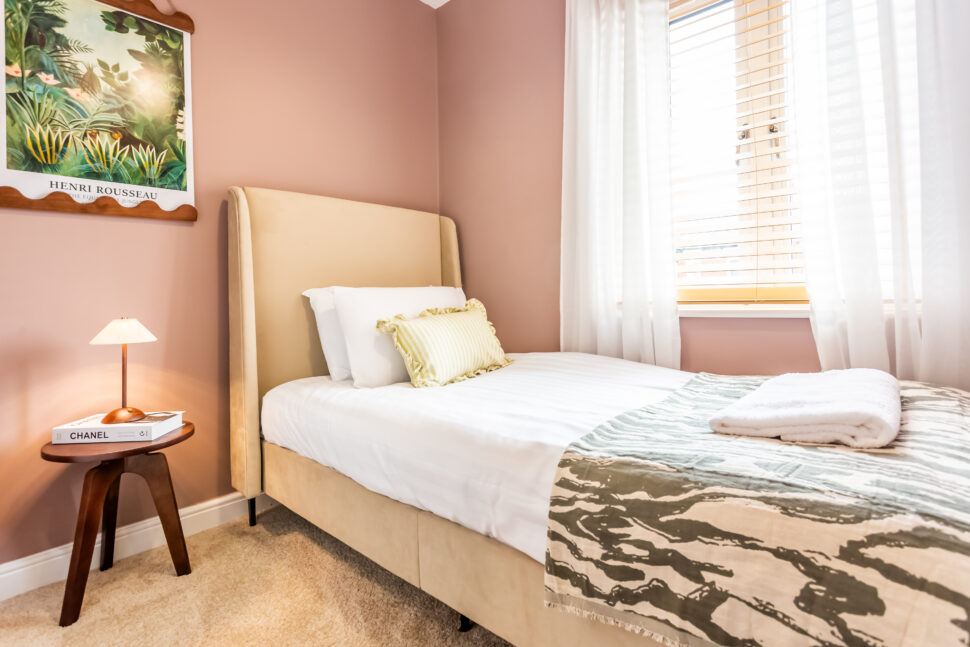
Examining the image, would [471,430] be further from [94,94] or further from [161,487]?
[94,94]

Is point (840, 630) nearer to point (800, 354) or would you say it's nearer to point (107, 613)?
point (800, 354)

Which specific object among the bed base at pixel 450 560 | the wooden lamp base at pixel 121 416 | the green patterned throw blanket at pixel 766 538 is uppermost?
the wooden lamp base at pixel 121 416

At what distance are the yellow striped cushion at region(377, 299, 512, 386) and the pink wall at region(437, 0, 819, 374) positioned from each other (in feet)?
2.11

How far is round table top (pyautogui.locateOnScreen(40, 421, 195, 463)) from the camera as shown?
55.7 inches

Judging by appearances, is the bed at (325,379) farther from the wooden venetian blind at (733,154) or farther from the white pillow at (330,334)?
the wooden venetian blind at (733,154)

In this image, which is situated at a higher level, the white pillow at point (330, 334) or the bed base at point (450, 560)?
the white pillow at point (330, 334)

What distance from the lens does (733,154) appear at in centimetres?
200

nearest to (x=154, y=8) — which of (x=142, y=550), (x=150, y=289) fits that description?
(x=150, y=289)

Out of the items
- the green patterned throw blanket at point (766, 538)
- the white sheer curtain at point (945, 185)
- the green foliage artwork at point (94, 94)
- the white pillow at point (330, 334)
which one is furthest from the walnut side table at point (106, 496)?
the white sheer curtain at point (945, 185)

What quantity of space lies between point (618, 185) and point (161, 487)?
215 centimetres

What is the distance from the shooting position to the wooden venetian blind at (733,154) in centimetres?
191

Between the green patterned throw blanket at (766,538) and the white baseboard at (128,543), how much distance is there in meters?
1.71

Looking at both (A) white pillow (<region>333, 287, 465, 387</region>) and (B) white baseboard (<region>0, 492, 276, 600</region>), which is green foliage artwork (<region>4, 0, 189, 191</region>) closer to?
(A) white pillow (<region>333, 287, 465, 387</region>)

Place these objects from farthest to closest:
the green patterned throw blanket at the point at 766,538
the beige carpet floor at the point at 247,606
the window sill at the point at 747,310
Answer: the window sill at the point at 747,310
the beige carpet floor at the point at 247,606
the green patterned throw blanket at the point at 766,538
